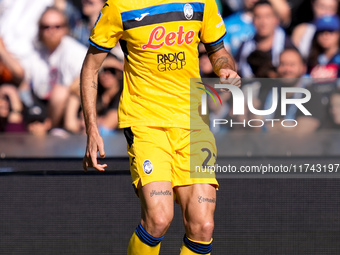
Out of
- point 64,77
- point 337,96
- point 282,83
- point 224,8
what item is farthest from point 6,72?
point 337,96

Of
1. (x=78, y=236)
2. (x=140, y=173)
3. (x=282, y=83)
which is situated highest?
(x=140, y=173)

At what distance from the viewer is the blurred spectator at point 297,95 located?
677 cm

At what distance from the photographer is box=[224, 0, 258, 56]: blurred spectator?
6938mm

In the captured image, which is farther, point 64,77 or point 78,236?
point 64,77

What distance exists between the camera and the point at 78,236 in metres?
5.20

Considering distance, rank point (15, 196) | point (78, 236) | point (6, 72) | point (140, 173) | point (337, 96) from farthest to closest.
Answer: point (6, 72), point (337, 96), point (15, 196), point (78, 236), point (140, 173)

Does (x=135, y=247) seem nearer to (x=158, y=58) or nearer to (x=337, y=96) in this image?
(x=158, y=58)

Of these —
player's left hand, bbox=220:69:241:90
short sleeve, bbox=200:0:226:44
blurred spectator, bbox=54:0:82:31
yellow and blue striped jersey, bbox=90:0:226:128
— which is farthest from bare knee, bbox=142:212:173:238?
blurred spectator, bbox=54:0:82:31

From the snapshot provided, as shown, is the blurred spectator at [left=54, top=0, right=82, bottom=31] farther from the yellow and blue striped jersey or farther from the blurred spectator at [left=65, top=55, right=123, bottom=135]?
the yellow and blue striped jersey

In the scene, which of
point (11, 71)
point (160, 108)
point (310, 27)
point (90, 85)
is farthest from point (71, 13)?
point (160, 108)

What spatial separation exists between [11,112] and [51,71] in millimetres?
652

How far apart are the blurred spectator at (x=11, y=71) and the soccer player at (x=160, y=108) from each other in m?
3.55

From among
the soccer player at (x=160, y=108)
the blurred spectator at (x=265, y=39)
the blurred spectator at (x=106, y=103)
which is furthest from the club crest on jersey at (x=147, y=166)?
the blurred spectator at (x=265, y=39)

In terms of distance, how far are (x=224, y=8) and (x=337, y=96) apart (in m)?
1.60
